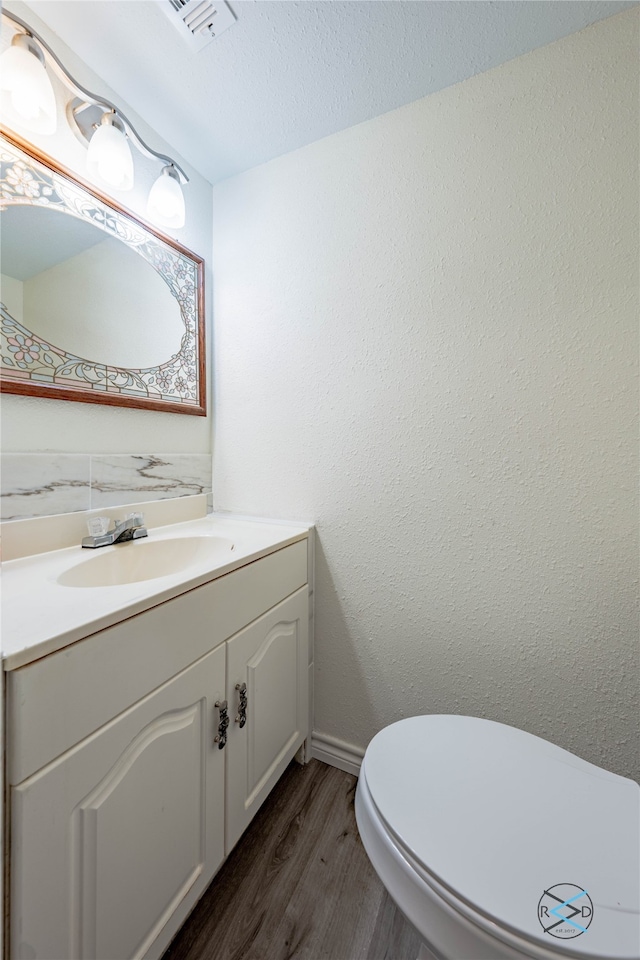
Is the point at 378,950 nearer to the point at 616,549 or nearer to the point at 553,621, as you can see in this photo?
the point at 553,621

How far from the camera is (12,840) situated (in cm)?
49

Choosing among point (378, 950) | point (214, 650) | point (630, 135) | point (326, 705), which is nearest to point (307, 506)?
point (214, 650)

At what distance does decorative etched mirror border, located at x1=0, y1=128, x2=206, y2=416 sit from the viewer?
2.90 ft

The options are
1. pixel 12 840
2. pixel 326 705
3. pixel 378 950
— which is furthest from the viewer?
pixel 326 705

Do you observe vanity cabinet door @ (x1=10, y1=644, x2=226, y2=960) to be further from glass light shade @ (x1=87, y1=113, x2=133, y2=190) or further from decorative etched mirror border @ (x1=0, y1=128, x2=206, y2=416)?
glass light shade @ (x1=87, y1=113, x2=133, y2=190)

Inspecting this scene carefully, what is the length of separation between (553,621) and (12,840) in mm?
1148

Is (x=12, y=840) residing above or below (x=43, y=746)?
below

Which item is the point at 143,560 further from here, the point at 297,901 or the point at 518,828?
the point at 518,828

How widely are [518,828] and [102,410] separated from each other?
134 centimetres

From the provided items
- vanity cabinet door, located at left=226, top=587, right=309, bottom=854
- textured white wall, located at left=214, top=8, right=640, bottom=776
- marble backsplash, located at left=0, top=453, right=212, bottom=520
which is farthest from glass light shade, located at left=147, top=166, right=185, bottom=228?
vanity cabinet door, located at left=226, top=587, right=309, bottom=854

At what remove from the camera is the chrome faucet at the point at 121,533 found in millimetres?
1024

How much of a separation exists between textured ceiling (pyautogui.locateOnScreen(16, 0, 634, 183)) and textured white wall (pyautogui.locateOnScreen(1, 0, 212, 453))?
0.04 metres

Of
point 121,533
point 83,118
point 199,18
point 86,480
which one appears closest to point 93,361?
point 86,480

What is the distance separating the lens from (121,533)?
1.08 metres
